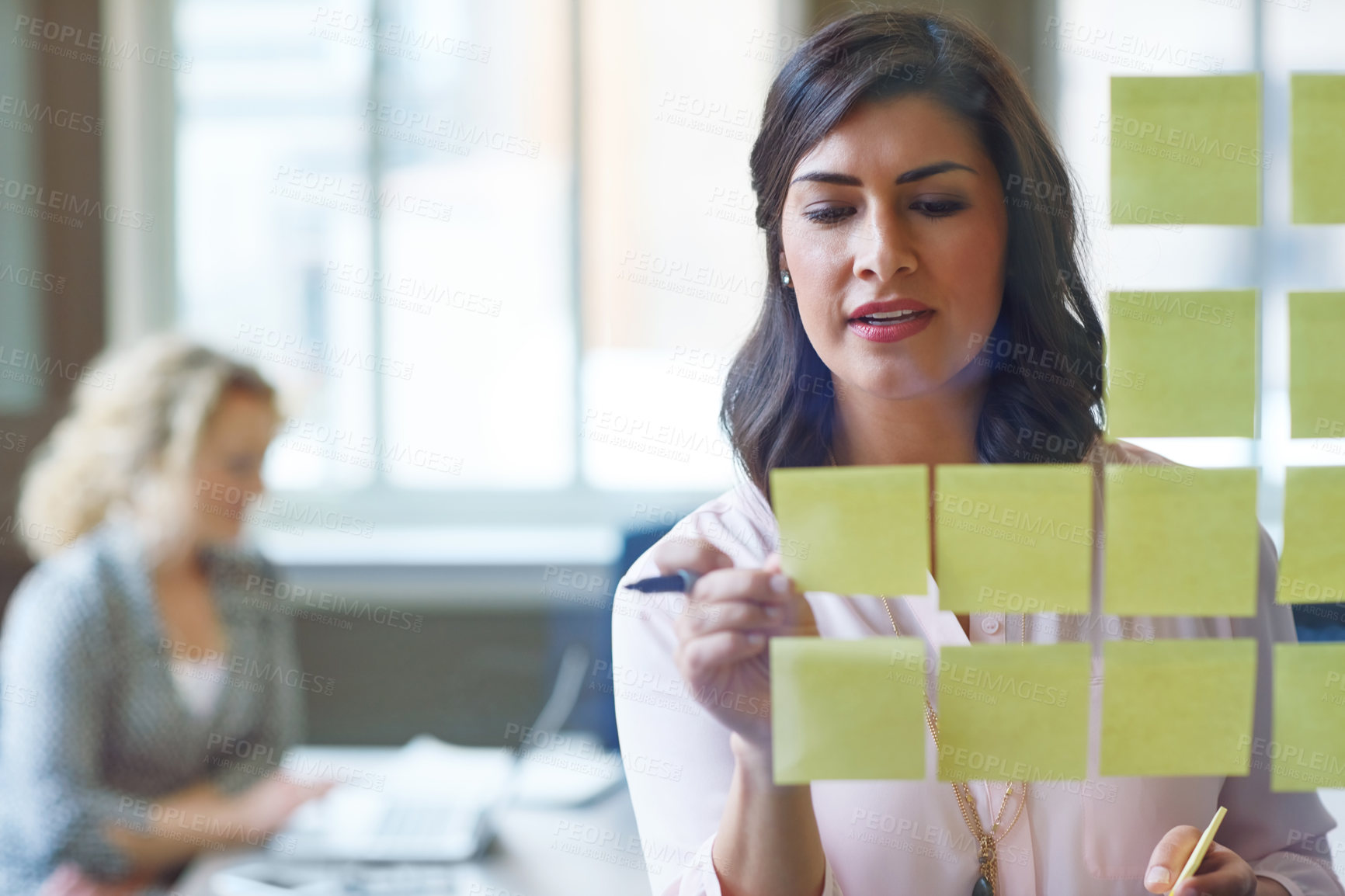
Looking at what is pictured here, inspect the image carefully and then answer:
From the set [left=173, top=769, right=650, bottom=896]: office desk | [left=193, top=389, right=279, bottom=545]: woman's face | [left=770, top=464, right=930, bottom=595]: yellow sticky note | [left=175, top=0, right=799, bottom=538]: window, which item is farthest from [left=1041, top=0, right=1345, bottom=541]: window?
[left=175, top=0, right=799, bottom=538]: window

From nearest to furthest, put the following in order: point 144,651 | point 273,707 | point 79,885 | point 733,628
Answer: point 733,628
point 79,885
point 144,651
point 273,707

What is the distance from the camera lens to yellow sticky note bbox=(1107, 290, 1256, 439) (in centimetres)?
38

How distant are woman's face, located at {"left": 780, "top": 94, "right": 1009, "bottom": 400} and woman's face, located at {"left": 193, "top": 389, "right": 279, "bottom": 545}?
0.92m

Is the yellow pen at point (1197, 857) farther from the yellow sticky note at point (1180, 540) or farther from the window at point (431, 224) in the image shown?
the window at point (431, 224)

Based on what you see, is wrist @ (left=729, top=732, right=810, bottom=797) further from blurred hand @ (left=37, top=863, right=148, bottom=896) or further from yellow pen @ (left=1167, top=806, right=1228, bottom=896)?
blurred hand @ (left=37, top=863, right=148, bottom=896)

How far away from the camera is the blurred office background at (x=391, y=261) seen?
1.84 metres

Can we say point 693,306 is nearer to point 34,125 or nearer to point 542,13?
point 542,13

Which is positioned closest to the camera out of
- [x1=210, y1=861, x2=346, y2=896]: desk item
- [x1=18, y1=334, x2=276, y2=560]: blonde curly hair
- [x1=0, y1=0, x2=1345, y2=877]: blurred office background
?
[x1=210, y1=861, x2=346, y2=896]: desk item

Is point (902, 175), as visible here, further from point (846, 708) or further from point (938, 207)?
point (846, 708)

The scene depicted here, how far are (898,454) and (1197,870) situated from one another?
202mm

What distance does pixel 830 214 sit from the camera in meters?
0.37

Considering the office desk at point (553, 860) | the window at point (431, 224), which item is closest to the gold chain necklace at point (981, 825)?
the office desk at point (553, 860)

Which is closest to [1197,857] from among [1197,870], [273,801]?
[1197,870]

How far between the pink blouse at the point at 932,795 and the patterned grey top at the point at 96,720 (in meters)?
0.70
